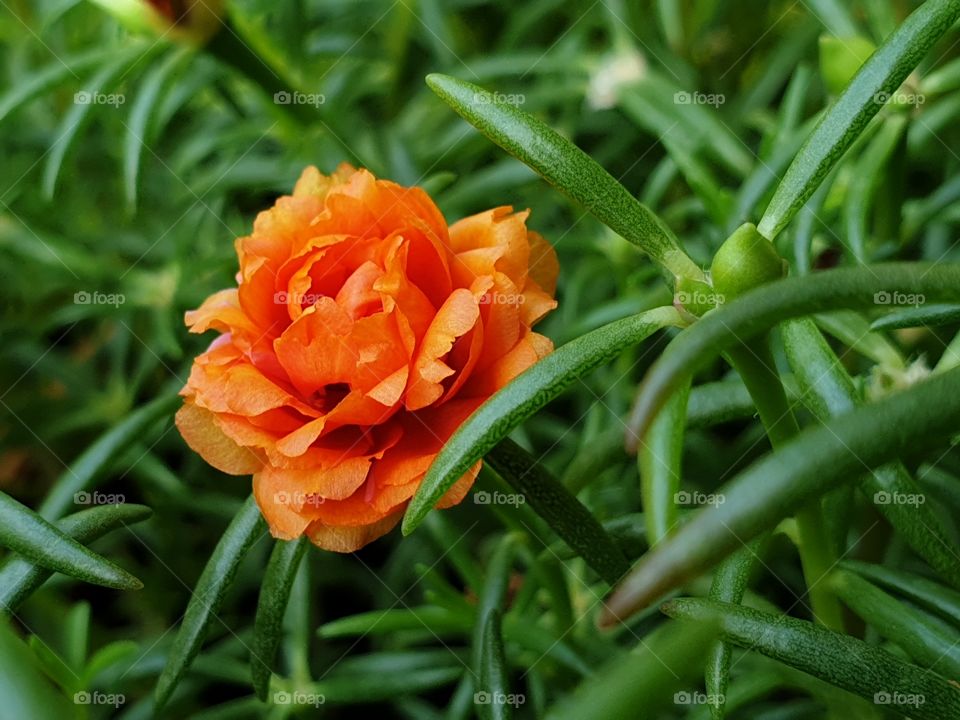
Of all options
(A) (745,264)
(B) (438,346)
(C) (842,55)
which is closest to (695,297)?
(A) (745,264)

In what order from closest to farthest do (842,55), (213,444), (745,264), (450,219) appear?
1. (745,264)
2. (213,444)
3. (842,55)
4. (450,219)

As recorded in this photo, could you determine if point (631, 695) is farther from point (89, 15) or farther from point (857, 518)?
point (89, 15)

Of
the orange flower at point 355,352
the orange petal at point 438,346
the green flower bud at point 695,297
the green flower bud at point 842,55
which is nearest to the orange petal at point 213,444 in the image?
the orange flower at point 355,352

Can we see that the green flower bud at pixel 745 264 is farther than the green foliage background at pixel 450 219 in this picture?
No

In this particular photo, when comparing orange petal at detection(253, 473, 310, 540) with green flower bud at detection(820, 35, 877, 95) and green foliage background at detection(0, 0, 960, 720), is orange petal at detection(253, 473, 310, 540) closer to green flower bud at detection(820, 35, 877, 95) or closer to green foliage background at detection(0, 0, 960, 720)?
green foliage background at detection(0, 0, 960, 720)

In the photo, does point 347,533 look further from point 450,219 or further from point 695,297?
point 450,219

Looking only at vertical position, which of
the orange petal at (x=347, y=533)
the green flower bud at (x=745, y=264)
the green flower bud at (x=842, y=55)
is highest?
the green flower bud at (x=842, y=55)

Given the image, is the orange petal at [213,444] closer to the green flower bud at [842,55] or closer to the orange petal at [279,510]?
the orange petal at [279,510]
